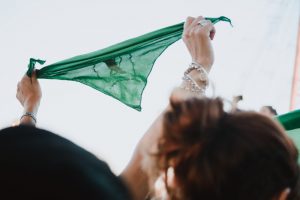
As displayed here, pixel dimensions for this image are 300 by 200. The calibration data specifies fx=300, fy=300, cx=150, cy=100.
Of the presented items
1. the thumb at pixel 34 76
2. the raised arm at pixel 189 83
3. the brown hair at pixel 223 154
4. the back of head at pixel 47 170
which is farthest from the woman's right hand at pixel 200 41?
the thumb at pixel 34 76

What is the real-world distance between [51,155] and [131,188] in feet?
0.79

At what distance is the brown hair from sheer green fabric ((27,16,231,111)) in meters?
1.45

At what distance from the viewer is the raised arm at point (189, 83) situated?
0.79 m

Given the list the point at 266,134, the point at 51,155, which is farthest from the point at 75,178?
the point at 266,134

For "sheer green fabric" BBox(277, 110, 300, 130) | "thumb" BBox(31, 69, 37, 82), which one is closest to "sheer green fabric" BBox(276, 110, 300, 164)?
"sheer green fabric" BBox(277, 110, 300, 130)

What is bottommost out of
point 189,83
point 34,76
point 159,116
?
point 159,116

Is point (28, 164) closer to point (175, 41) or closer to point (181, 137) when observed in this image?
point (181, 137)

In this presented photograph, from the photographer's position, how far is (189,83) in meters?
0.98

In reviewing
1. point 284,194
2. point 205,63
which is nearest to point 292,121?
point 205,63

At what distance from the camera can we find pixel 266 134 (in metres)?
0.65

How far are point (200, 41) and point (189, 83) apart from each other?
0.19 meters

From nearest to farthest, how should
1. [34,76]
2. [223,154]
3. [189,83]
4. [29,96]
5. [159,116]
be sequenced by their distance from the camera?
[223,154]
[159,116]
[189,83]
[29,96]
[34,76]

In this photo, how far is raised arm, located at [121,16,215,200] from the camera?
792mm

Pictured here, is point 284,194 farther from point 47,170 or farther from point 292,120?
point 292,120
